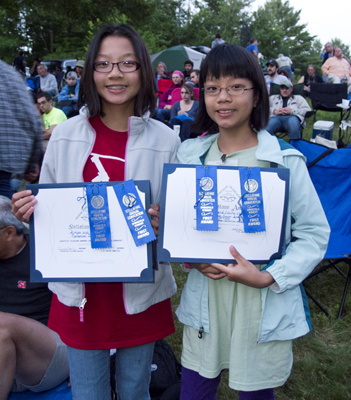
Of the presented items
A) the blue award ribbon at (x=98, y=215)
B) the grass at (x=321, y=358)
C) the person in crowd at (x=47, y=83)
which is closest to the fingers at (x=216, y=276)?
the blue award ribbon at (x=98, y=215)

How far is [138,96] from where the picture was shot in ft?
5.22

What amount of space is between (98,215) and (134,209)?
5.2 inches

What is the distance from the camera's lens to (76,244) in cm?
141

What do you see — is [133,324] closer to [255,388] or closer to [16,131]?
[255,388]

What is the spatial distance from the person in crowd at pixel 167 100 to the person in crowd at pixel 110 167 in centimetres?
741

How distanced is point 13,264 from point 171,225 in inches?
51.8

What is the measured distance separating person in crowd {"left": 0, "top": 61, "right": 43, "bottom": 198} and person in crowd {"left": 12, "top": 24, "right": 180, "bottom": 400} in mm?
161

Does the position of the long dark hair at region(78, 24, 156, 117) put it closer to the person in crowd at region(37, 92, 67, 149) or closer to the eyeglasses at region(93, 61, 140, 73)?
the eyeglasses at region(93, 61, 140, 73)

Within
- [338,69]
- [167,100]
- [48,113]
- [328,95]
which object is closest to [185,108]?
[167,100]

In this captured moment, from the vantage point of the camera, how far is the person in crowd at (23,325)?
6.35 ft

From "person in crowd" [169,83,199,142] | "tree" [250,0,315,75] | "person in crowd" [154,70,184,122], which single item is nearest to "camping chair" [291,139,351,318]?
"person in crowd" [169,83,199,142]

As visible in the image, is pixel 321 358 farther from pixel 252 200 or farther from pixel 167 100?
pixel 167 100

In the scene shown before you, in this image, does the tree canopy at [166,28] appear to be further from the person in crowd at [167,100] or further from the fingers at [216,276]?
the fingers at [216,276]

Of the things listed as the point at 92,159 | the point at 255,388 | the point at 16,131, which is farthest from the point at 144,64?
the point at 255,388
